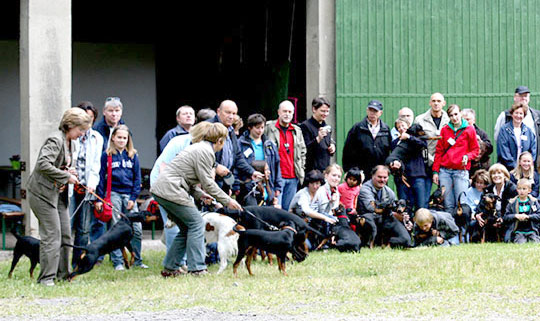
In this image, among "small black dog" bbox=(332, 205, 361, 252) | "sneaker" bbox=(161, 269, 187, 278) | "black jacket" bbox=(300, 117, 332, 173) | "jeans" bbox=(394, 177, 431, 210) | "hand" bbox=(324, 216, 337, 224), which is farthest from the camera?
"jeans" bbox=(394, 177, 431, 210)

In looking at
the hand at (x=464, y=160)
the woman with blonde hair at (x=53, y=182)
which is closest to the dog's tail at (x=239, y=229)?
the woman with blonde hair at (x=53, y=182)

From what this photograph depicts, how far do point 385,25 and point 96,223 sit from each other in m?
5.27

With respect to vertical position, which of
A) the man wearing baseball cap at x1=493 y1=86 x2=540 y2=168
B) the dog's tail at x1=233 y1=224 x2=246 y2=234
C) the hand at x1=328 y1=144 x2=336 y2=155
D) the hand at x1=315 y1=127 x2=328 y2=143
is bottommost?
the dog's tail at x1=233 y1=224 x2=246 y2=234

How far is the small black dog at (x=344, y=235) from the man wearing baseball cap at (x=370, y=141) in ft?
3.43

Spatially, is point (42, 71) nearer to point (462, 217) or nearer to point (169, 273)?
point (169, 273)

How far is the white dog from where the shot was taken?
895 cm

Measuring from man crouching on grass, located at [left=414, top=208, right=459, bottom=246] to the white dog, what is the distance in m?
2.93

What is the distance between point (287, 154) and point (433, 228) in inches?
82.2

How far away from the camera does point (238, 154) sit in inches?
393

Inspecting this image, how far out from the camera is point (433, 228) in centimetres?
1114

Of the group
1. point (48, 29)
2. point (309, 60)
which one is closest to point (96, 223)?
point (48, 29)

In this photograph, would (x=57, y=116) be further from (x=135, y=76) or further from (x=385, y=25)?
(x=135, y=76)

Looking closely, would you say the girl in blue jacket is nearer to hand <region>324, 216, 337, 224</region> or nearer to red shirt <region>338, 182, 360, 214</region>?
hand <region>324, 216, 337, 224</region>

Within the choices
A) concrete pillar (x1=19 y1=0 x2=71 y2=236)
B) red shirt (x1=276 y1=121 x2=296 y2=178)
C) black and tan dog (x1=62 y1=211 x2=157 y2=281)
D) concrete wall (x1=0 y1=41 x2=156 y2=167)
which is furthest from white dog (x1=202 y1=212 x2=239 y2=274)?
concrete wall (x1=0 y1=41 x2=156 y2=167)
